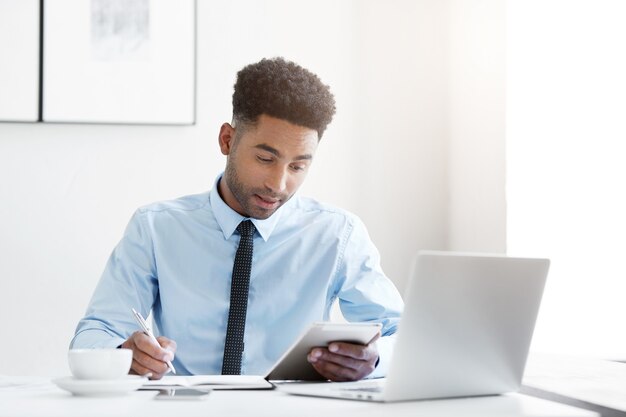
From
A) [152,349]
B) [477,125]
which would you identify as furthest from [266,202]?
[477,125]

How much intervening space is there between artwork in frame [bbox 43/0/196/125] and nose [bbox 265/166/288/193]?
975 millimetres

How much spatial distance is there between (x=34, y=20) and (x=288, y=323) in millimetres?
1416

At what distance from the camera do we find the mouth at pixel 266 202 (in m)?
1.95

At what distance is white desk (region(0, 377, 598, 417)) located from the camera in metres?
1.07

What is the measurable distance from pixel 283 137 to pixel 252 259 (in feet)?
0.92

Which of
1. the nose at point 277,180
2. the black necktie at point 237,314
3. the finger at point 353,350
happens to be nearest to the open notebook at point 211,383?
the finger at point 353,350

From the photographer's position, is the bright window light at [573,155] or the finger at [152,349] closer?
the finger at [152,349]

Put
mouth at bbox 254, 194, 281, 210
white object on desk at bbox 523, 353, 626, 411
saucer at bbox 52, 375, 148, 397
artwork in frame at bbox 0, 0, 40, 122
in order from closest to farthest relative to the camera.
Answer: saucer at bbox 52, 375, 148, 397 < white object on desk at bbox 523, 353, 626, 411 < mouth at bbox 254, 194, 281, 210 < artwork in frame at bbox 0, 0, 40, 122

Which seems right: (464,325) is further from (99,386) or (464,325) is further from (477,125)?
A: (477,125)

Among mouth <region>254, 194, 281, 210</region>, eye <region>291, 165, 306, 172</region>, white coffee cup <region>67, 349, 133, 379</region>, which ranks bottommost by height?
white coffee cup <region>67, 349, 133, 379</region>

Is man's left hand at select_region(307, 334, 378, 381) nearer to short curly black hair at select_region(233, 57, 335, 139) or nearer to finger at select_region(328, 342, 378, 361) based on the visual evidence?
finger at select_region(328, 342, 378, 361)

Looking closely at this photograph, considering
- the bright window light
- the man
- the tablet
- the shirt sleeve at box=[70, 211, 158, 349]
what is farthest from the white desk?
the bright window light

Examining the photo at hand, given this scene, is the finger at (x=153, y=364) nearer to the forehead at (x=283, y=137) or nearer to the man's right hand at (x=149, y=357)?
the man's right hand at (x=149, y=357)

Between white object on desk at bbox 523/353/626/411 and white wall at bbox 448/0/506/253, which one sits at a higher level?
white wall at bbox 448/0/506/253
